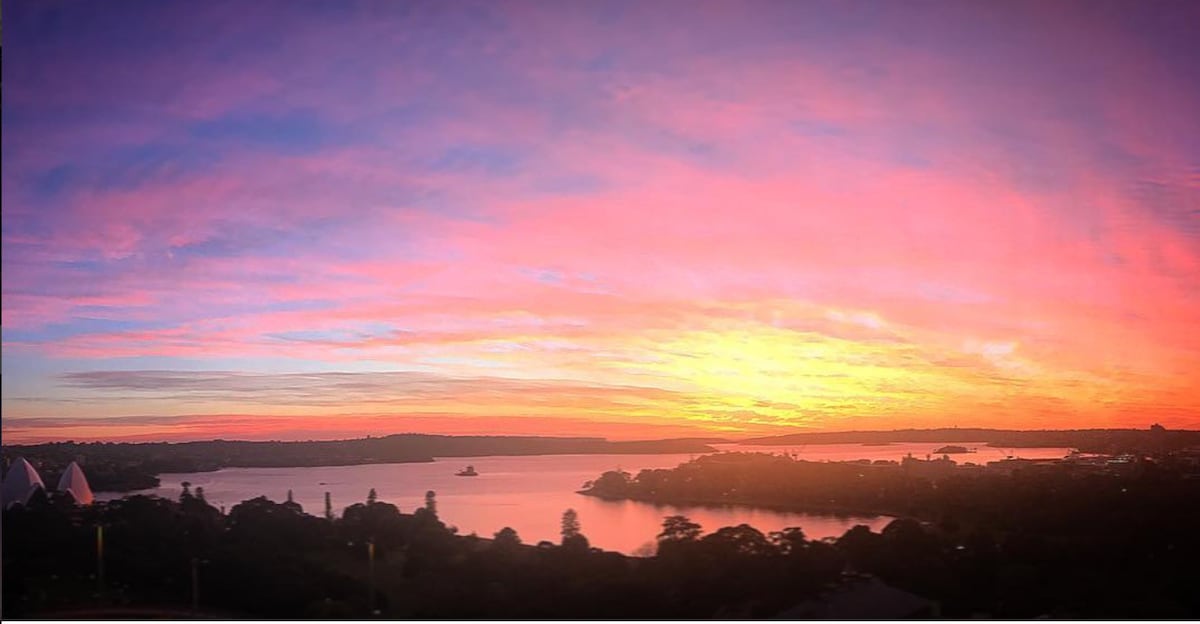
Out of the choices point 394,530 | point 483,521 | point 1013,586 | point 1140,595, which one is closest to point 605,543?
point 394,530

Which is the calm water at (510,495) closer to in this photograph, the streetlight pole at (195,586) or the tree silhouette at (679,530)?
the tree silhouette at (679,530)

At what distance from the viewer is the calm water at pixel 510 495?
34.4 ft

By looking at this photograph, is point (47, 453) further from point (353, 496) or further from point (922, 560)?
point (922, 560)

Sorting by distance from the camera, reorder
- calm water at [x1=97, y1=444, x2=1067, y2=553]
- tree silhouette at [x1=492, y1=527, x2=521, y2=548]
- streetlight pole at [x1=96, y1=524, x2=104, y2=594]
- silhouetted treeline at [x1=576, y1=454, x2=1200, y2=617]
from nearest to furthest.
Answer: silhouetted treeline at [x1=576, y1=454, x2=1200, y2=617] → streetlight pole at [x1=96, y1=524, x2=104, y2=594] → tree silhouette at [x1=492, y1=527, x2=521, y2=548] → calm water at [x1=97, y1=444, x2=1067, y2=553]

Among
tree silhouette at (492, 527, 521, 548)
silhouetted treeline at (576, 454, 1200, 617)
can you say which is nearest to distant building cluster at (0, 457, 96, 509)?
A: tree silhouette at (492, 527, 521, 548)

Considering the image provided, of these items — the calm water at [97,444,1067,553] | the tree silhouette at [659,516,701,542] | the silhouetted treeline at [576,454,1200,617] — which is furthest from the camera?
the calm water at [97,444,1067,553]

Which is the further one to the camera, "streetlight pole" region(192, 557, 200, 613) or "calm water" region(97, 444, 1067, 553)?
"calm water" region(97, 444, 1067, 553)

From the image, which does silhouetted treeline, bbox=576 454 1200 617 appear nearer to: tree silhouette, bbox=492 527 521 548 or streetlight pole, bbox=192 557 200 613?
tree silhouette, bbox=492 527 521 548

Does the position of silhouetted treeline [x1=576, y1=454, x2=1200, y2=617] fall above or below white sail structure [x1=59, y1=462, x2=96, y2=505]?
below

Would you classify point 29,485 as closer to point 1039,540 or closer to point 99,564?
point 99,564

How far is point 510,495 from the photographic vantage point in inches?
619

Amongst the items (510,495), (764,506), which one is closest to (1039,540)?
(764,506)

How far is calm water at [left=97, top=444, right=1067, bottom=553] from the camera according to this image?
34.4ft

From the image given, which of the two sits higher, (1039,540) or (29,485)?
(29,485)
